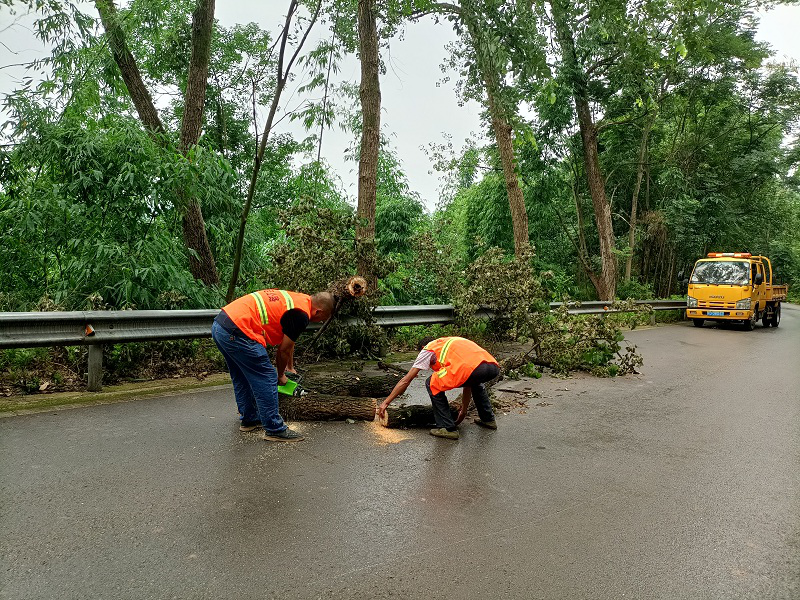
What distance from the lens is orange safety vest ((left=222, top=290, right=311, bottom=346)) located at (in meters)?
5.10

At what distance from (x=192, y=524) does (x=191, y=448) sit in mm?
1416

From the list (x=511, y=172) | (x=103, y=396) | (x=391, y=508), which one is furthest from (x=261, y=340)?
(x=511, y=172)

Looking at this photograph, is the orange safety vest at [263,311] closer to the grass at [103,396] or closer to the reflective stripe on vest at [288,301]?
the reflective stripe on vest at [288,301]

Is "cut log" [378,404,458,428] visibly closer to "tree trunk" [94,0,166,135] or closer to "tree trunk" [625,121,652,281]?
"tree trunk" [94,0,166,135]

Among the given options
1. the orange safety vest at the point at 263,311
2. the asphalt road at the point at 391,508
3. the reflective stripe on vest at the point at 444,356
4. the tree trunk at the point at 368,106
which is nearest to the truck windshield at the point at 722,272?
the tree trunk at the point at 368,106

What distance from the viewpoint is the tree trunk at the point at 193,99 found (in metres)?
10.2

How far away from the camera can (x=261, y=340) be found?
5.16 metres

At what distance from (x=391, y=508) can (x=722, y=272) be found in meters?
19.1

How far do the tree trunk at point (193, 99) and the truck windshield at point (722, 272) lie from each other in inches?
637

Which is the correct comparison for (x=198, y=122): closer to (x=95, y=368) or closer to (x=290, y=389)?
(x=95, y=368)

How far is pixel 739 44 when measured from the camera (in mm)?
21500

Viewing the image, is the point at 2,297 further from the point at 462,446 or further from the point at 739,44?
the point at 739,44

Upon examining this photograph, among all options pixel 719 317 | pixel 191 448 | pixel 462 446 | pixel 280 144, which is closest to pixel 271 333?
pixel 191 448

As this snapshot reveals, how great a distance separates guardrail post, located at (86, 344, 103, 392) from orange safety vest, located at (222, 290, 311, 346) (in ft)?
6.39
